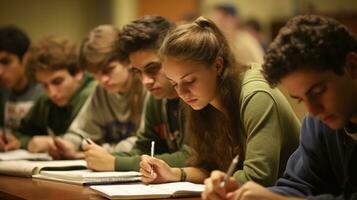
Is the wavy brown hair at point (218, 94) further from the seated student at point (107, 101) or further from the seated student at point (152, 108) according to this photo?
the seated student at point (107, 101)

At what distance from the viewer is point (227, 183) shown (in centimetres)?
129

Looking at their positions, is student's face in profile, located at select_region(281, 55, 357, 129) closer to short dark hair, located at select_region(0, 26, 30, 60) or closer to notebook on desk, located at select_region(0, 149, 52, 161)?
notebook on desk, located at select_region(0, 149, 52, 161)

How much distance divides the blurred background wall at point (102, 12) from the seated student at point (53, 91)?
2598 mm

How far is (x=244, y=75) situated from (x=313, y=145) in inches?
14.2

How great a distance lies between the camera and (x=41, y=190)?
5.62 ft

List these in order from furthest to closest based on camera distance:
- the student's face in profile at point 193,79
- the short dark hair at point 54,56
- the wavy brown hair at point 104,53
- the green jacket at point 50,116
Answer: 1. the green jacket at point 50,116
2. the short dark hair at point 54,56
3. the wavy brown hair at point 104,53
4. the student's face in profile at point 193,79

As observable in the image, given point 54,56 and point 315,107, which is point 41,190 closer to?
point 315,107

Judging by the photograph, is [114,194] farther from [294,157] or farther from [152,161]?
[294,157]

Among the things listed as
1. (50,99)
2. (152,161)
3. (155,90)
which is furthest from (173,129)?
(50,99)

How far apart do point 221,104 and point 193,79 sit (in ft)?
0.40

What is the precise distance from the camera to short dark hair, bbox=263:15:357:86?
46.9 inches

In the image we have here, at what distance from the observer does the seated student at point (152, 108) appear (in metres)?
1.96

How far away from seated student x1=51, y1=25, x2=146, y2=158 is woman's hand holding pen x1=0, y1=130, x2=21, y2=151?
30 centimetres

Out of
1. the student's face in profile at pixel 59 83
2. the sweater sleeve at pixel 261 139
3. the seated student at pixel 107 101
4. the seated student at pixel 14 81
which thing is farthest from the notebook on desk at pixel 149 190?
the seated student at pixel 14 81
